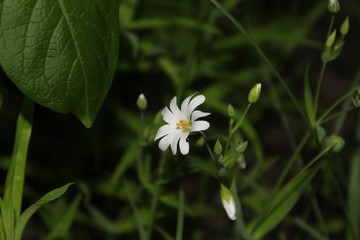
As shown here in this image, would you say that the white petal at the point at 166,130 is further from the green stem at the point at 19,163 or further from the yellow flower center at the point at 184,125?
the green stem at the point at 19,163

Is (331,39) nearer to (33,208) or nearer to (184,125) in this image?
(184,125)

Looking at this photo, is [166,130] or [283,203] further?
[283,203]

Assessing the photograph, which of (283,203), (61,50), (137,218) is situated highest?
(61,50)

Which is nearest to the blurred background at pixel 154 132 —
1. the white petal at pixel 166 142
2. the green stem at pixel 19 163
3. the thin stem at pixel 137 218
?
the thin stem at pixel 137 218

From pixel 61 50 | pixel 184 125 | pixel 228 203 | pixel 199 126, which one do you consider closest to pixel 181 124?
pixel 184 125

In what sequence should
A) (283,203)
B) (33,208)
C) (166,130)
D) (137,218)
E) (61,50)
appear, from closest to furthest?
(61,50), (33,208), (166,130), (283,203), (137,218)

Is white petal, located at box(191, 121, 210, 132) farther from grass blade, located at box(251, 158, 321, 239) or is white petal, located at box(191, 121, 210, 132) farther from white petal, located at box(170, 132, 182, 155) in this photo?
grass blade, located at box(251, 158, 321, 239)

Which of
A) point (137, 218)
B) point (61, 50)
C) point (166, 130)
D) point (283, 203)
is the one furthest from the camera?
point (137, 218)

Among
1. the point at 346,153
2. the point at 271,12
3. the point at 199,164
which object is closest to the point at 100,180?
the point at 199,164
